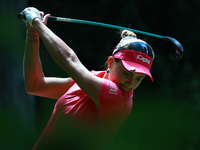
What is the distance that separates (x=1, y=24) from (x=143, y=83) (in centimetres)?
222

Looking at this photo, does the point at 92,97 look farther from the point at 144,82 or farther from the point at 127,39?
the point at 144,82

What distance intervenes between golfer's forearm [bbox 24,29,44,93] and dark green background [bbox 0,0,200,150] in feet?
5.25

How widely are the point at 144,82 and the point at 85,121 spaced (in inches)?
101

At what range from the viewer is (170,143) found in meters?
3.85

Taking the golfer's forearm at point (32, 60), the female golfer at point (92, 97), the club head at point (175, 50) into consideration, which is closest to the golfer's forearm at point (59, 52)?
the female golfer at point (92, 97)

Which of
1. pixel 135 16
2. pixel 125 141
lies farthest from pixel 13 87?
pixel 135 16

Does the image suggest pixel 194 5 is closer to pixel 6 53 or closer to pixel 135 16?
pixel 135 16

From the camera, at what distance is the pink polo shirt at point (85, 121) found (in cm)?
143

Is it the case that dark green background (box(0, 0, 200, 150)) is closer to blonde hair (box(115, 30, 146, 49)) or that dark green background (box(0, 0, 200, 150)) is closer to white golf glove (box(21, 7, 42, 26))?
blonde hair (box(115, 30, 146, 49))

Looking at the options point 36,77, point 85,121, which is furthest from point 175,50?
point 36,77

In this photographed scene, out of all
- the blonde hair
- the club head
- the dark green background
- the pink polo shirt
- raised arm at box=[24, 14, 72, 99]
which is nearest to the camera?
the pink polo shirt

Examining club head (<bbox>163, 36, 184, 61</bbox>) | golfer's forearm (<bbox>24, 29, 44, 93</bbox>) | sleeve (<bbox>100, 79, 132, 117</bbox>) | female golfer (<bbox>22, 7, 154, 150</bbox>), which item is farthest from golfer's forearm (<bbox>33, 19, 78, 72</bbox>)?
club head (<bbox>163, 36, 184, 61</bbox>)

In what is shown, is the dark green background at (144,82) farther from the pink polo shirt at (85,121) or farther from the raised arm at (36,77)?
the pink polo shirt at (85,121)

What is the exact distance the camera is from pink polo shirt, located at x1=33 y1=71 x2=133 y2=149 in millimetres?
1426
